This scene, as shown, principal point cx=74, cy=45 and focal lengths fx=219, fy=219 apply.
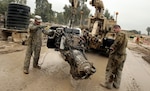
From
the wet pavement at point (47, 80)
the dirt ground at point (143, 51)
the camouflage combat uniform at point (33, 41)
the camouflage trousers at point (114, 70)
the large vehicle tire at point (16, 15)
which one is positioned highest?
the large vehicle tire at point (16, 15)

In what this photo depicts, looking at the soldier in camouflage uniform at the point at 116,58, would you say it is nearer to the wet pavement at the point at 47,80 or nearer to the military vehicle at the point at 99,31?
the wet pavement at the point at 47,80

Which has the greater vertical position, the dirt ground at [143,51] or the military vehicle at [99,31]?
the military vehicle at [99,31]

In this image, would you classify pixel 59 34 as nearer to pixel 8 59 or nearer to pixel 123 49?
pixel 123 49

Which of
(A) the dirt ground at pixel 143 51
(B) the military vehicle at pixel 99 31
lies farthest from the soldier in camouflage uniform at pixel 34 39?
(A) the dirt ground at pixel 143 51

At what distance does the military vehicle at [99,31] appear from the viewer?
39.9ft

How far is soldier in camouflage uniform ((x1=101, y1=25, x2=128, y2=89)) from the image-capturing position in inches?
254

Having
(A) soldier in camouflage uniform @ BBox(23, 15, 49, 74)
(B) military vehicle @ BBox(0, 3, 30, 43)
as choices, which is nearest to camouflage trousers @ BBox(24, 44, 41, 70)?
(A) soldier in camouflage uniform @ BBox(23, 15, 49, 74)

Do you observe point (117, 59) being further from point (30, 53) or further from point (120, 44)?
point (30, 53)

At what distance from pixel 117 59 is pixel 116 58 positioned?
4 cm

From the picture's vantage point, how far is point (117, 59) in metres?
6.56

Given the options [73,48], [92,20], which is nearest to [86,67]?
[73,48]

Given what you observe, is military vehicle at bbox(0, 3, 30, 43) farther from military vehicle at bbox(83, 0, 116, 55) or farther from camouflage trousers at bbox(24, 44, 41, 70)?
camouflage trousers at bbox(24, 44, 41, 70)

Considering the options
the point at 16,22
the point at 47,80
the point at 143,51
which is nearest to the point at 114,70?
the point at 47,80

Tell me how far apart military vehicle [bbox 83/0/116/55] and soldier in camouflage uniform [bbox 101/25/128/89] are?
5185mm
